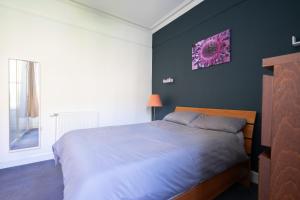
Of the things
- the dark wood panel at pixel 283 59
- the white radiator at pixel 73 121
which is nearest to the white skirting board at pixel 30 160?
the white radiator at pixel 73 121

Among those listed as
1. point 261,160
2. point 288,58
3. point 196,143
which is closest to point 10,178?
point 196,143

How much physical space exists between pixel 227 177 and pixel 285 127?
1.33 m

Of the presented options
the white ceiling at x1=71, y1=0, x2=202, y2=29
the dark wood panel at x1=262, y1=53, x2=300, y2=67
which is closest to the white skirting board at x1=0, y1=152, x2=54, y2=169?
the white ceiling at x1=71, y1=0, x2=202, y2=29

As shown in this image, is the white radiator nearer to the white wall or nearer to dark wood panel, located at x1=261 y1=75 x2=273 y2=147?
the white wall

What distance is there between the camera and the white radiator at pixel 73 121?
2.74m

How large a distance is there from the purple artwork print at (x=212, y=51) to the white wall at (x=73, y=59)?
5.12ft

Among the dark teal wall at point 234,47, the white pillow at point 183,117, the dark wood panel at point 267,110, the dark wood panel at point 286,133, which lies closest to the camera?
the dark wood panel at point 286,133

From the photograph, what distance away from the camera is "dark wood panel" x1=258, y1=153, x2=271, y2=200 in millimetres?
721

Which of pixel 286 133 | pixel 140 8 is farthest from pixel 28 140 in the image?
pixel 286 133

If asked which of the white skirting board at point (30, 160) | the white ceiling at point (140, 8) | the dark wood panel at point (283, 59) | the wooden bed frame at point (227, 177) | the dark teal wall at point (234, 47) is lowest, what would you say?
the white skirting board at point (30, 160)

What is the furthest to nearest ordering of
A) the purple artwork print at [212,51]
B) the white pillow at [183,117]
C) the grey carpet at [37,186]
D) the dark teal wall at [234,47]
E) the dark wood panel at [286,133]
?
the white pillow at [183,117], the purple artwork print at [212,51], the dark teal wall at [234,47], the grey carpet at [37,186], the dark wood panel at [286,133]

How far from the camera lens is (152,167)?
1100 mm

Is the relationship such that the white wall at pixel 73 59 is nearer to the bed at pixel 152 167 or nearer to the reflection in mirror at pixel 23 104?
the reflection in mirror at pixel 23 104

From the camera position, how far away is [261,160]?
0.75 meters
